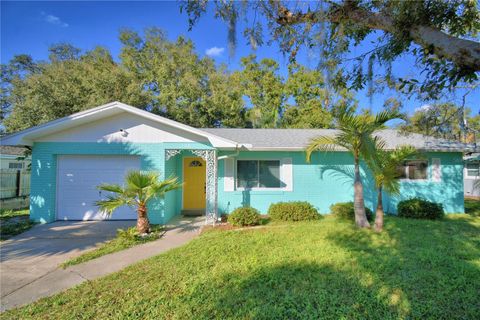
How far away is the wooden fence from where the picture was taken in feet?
39.5

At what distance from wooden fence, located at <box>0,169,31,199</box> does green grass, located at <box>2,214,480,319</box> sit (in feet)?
39.9

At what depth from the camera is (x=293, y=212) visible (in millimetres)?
8609

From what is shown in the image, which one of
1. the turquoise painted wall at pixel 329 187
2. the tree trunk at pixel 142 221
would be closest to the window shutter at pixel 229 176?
the turquoise painted wall at pixel 329 187

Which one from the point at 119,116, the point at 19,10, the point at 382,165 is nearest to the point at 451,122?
the point at 382,165

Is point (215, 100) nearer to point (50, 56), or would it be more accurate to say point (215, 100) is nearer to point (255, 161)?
point (255, 161)

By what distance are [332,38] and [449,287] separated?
4165mm

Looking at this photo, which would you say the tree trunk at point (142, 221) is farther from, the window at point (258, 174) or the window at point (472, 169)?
the window at point (472, 169)

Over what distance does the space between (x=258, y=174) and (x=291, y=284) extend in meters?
6.13

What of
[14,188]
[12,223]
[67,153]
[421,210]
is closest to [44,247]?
[12,223]

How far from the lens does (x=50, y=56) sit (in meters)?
20.5

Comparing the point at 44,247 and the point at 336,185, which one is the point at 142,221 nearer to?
the point at 44,247

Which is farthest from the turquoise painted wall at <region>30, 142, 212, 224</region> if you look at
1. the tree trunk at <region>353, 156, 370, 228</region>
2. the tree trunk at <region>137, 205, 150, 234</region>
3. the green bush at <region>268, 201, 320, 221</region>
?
the tree trunk at <region>353, 156, 370, 228</region>

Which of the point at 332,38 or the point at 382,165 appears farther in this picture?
the point at 382,165

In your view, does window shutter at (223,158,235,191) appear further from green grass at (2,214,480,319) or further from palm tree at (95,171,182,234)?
green grass at (2,214,480,319)
